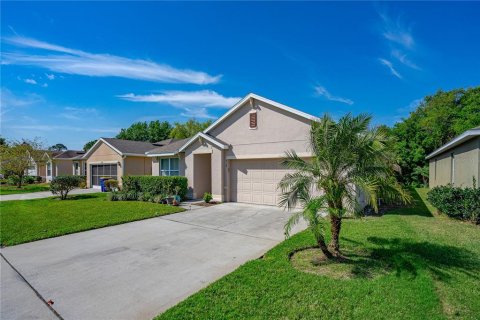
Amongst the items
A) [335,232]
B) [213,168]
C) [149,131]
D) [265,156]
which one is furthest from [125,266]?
[149,131]

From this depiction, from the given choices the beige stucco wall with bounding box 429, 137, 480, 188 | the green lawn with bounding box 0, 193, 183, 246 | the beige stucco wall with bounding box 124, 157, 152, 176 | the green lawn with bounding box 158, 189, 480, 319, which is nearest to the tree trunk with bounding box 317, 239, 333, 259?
the green lawn with bounding box 158, 189, 480, 319

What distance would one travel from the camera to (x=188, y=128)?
46375mm

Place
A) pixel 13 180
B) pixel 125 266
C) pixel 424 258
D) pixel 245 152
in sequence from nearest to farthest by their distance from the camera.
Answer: pixel 125 266
pixel 424 258
pixel 245 152
pixel 13 180

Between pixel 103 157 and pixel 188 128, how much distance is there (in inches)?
898

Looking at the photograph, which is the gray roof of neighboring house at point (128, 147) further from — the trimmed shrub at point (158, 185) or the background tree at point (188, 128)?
the background tree at point (188, 128)

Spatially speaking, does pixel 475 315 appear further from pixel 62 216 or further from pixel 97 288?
pixel 62 216

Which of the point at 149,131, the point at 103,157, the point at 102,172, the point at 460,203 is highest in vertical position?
the point at 149,131

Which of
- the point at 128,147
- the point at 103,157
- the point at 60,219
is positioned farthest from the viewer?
the point at 103,157

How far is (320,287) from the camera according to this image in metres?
4.57

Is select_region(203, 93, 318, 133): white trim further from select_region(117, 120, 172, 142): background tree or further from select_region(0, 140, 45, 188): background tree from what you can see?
select_region(117, 120, 172, 142): background tree

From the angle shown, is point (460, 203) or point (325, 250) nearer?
point (325, 250)

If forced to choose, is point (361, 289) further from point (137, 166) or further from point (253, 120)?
point (137, 166)

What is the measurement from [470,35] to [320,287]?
59.6ft

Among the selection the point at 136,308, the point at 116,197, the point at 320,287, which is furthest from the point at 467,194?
the point at 116,197
